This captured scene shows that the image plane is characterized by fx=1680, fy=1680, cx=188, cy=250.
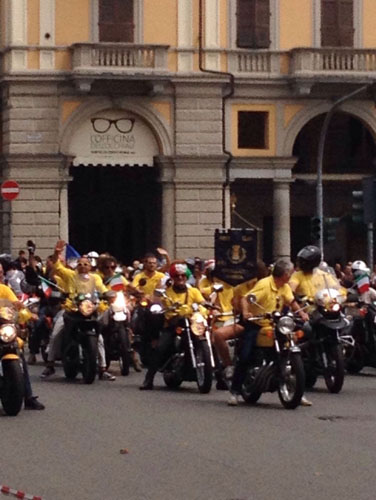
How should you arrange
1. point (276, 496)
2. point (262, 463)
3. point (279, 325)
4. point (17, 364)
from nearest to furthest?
point (276, 496)
point (262, 463)
point (17, 364)
point (279, 325)

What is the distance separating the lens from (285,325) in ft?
56.0

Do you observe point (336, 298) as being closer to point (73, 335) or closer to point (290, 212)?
point (73, 335)

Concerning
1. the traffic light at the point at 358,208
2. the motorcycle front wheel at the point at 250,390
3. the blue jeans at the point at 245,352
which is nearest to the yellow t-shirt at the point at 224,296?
the motorcycle front wheel at the point at 250,390

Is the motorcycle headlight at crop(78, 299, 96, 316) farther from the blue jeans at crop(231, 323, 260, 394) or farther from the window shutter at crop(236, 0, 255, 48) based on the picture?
the window shutter at crop(236, 0, 255, 48)

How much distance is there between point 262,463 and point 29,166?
1249 inches

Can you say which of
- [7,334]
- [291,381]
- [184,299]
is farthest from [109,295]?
[7,334]

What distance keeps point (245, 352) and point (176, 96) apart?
27466 mm

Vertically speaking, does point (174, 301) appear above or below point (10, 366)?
above

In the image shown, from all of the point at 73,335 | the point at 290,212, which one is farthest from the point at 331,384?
the point at 290,212

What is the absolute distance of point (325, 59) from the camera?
44.8 meters

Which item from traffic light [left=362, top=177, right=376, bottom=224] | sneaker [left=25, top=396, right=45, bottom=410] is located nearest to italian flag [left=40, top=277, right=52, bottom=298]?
sneaker [left=25, top=396, right=45, bottom=410]

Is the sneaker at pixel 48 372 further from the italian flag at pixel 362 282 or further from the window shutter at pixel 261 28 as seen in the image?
the window shutter at pixel 261 28

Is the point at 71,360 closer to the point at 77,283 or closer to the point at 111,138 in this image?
the point at 77,283

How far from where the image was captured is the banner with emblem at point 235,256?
20938 millimetres
